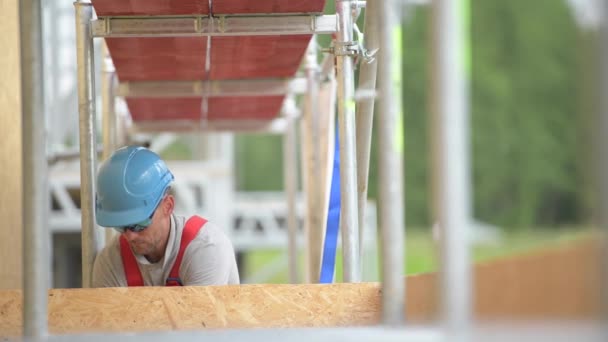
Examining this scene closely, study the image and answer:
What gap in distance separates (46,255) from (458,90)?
1.42 meters

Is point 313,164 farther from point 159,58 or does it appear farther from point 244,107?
point 159,58

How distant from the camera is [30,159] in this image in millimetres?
3113

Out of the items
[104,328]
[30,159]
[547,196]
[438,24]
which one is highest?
[438,24]

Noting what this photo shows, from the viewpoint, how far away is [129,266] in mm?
5664

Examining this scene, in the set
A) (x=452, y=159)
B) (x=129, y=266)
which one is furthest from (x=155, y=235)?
(x=452, y=159)

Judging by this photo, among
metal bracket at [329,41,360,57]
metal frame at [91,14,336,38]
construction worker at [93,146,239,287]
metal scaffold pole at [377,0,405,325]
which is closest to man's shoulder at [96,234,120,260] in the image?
construction worker at [93,146,239,287]

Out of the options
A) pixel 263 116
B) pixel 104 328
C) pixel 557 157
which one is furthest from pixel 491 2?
pixel 104 328

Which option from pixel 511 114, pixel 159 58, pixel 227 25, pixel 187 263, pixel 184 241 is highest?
pixel 227 25

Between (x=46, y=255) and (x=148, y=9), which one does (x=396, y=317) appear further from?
(x=148, y=9)

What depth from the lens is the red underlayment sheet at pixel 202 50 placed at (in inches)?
222

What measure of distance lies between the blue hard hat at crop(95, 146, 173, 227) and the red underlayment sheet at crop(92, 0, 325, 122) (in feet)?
2.77

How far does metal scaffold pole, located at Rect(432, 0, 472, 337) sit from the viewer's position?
2.61 metres

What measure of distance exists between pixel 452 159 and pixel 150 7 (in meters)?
3.36

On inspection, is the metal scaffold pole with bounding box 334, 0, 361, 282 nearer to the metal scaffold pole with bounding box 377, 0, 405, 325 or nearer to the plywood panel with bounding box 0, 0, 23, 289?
the plywood panel with bounding box 0, 0, 23, 289
